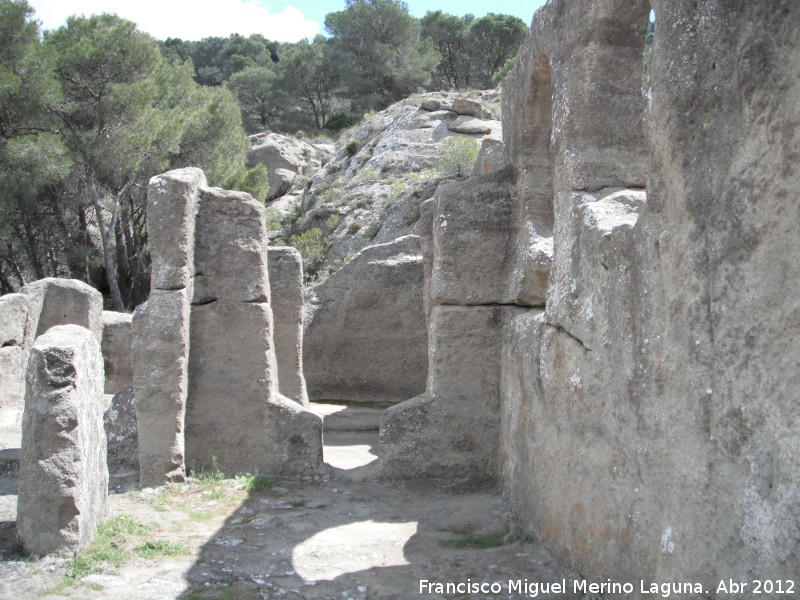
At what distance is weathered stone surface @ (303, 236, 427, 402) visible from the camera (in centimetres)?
1050

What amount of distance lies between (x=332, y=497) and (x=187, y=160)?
1305cm

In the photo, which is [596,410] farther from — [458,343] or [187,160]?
[187,160]

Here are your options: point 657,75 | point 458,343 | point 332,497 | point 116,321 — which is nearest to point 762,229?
point 657,75

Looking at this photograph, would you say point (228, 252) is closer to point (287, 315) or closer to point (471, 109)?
point (287, 315)

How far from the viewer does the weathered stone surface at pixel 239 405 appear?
21.4ft

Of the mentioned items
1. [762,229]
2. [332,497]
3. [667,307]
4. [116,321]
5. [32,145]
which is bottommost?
[332,497]

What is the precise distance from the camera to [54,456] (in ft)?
14.6

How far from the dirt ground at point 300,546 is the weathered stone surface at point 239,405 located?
0.23 meters

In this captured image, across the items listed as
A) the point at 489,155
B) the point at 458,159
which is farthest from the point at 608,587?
the point at 458,159

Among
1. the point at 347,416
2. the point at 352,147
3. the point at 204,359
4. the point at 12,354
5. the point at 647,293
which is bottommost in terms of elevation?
the point at 347,416

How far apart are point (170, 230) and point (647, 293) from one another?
399 cm

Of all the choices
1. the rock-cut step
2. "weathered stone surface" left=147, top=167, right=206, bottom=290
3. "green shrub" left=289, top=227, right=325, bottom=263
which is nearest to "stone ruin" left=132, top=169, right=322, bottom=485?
"weathered stone surface" left=147, top=167, right=206, bottom=290

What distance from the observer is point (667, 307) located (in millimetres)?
3348

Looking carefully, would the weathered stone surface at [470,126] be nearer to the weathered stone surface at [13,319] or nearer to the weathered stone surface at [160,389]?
the weathered stone surface at [13,319]
